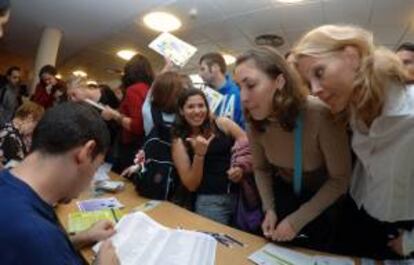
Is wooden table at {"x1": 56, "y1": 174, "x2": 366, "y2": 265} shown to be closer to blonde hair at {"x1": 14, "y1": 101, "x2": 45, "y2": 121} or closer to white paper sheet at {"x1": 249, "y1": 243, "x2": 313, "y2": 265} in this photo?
white paper sheet at {"x1": 249, "y1": 243, "x2": 313, "y2": 265}

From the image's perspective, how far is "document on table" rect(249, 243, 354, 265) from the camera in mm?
1250

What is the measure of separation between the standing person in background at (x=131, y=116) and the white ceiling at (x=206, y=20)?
78.5 inches

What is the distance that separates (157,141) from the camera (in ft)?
6.52

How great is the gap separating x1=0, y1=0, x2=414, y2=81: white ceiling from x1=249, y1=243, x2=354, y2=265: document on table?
3274mm

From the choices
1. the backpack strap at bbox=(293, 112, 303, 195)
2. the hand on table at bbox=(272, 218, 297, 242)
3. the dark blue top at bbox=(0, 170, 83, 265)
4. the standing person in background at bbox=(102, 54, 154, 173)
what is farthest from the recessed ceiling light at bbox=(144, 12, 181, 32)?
the dark blue top at bbox=(0, 170, 83, 265)

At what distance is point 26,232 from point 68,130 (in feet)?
0.79

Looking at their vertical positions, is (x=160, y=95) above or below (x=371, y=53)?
below

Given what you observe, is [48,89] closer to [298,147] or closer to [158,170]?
[158,170]

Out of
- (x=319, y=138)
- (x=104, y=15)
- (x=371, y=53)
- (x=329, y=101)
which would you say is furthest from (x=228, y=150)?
(x=104, y=15)

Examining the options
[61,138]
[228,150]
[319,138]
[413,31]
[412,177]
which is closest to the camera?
[61,138]

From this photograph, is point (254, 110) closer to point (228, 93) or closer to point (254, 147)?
point (254, 147)

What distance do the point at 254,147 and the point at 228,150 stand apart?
15.1 inches

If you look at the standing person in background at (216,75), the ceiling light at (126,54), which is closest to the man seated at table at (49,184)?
the standing person in background at (216,75)

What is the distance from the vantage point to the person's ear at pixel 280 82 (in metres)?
1.36
